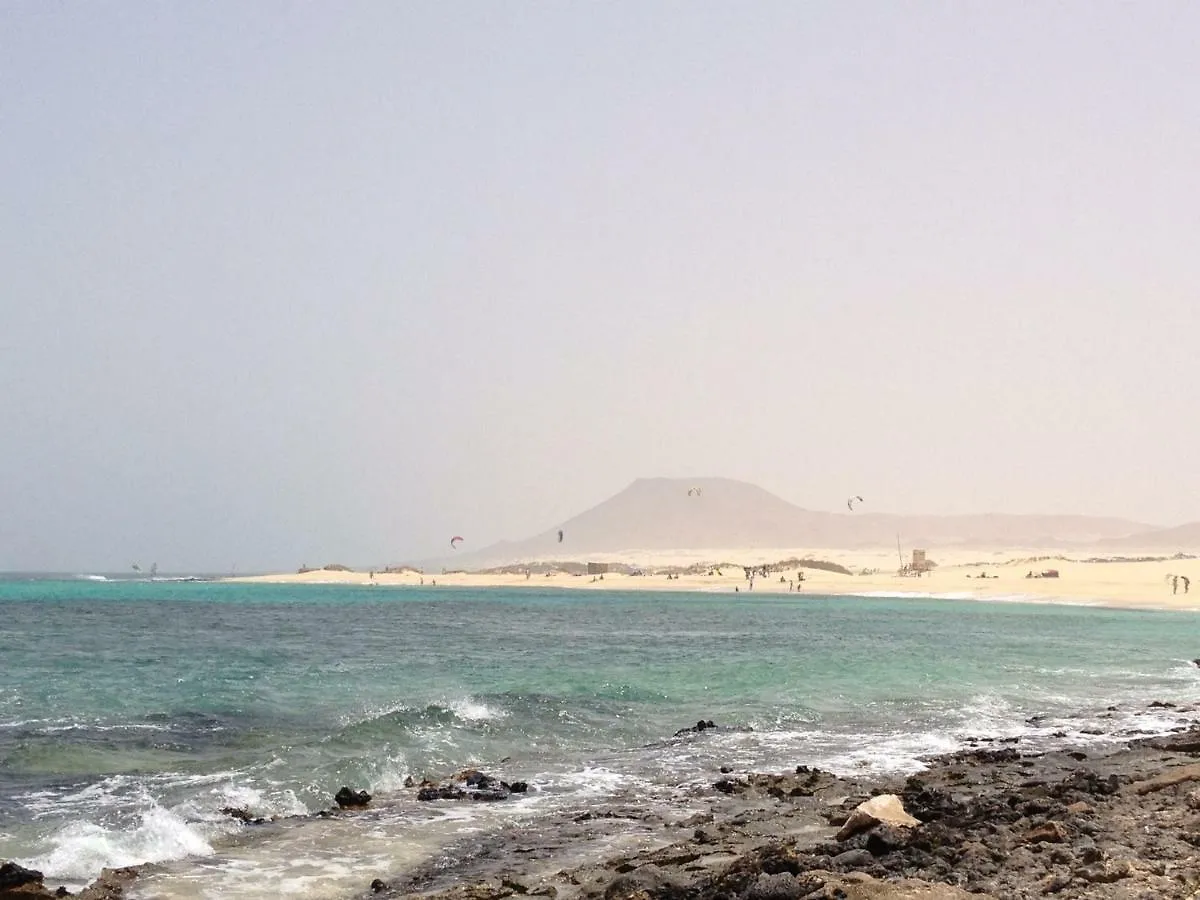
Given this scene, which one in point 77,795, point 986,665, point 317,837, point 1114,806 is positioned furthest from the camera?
point 986,665

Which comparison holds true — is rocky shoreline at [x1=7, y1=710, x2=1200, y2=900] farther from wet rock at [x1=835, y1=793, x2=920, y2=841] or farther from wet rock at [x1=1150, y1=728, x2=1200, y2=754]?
wet rock at [x1=1150, y1=728, x2=1200, y2=754]

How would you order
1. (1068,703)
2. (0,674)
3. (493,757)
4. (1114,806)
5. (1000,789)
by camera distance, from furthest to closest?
(0,674) → (1068,703) → (493,757) → (1000,789) → (1114,806)

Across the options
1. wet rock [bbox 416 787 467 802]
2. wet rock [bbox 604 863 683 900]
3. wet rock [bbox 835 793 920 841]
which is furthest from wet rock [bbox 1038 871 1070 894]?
wet rock [bbox 416 787 467 802]

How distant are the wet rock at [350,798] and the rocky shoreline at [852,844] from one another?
95cm

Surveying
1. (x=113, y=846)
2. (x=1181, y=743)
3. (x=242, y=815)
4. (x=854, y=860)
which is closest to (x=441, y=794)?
(x=242, y=815)

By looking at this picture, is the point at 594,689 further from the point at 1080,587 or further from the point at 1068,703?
the point at 1080,587

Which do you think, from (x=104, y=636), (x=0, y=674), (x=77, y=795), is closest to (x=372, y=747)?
(x=77, y=795)

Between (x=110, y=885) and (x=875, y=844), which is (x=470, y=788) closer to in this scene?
(x=110, y=885)

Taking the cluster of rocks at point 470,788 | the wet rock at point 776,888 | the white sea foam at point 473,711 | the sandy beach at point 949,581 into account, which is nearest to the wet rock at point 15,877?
the cluster of rocks at point 470,788

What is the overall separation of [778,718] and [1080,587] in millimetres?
80189

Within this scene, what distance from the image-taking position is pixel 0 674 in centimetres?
2792

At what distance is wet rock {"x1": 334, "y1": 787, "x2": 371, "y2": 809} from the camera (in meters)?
13.8

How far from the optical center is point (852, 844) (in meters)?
9.79

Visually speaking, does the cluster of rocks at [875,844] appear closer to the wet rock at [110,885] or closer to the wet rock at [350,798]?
the wet rock at [110,885]
